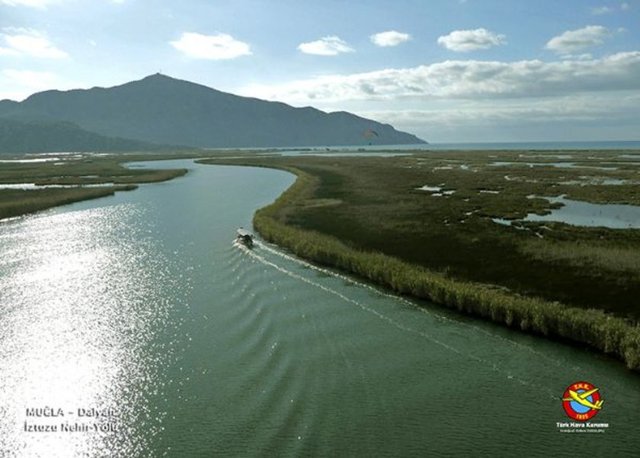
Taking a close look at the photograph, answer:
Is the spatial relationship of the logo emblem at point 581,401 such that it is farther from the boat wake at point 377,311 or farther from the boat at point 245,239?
the boat at point 245,239

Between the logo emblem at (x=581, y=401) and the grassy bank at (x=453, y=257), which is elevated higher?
the grassy bank at (x=453, y=257)

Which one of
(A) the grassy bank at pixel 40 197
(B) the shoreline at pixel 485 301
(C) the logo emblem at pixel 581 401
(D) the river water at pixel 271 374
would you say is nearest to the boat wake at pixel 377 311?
(D) the river water at pixel 271 374

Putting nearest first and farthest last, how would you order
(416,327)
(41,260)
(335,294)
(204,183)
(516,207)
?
(416,327)
(335,294)
(41,260)
(516,207)
(204,183)

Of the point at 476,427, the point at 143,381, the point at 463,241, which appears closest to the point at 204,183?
the point at 463,241

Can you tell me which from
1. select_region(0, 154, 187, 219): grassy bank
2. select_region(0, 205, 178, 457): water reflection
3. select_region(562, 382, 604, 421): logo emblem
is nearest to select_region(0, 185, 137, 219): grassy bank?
select_region(0, 154, 187, 219): grassy bank

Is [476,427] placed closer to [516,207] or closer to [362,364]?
[362,364]

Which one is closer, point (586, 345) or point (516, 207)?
point (586, 345)

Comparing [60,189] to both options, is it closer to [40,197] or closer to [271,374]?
[40,197]
